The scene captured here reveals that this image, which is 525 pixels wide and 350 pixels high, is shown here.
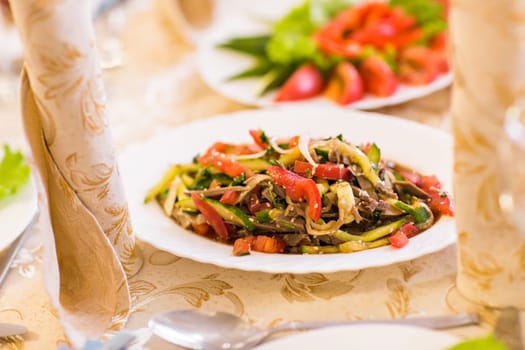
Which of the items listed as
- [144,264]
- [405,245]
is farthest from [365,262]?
[144,264]

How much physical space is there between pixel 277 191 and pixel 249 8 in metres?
1.84

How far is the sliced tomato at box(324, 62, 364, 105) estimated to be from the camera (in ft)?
7.56

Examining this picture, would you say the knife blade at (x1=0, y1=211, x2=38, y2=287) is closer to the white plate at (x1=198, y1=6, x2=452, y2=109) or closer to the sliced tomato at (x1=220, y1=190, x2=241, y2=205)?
the sliced tomato at (x1=220, y1=190, x2=241, y2=205)

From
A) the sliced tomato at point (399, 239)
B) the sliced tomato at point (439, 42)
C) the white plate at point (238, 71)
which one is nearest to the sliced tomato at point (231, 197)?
the sliced tomato at point (399, 239)

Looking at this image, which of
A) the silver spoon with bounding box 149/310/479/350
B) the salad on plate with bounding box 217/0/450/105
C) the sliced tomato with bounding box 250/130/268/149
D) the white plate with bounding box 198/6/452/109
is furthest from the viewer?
the salad on plate with bounding box 217/0/450/105

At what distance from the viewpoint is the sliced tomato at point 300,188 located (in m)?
1.44

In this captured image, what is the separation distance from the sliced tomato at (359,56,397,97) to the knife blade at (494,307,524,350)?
119 cm

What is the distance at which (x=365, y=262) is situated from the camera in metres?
1.34

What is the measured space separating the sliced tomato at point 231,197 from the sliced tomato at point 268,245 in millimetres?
112

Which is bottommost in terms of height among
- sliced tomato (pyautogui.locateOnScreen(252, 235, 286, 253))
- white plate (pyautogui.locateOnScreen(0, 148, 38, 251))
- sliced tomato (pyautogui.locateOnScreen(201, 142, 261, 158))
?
white plate (pyautogui.locateOnScreen(0, 148, 38, 251))

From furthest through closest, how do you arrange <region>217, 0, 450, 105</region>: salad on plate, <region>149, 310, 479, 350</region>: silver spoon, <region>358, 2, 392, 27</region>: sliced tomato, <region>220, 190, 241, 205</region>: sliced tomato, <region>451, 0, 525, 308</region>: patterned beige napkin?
<region>358, 2, 392, 27</region>: sliced tomato, <region>217, 0, 450, 105</region>: salad on plate, <region>220, 190, 241, 205</region>: sliced tomato, <region>149, 310, 479, 350</region>: silver spoon, <region>451, 0, 525, 308</region>: patterned beige napkin

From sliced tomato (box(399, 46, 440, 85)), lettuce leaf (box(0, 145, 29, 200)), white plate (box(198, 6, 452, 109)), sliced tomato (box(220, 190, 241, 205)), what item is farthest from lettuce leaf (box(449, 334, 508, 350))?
sliced tomato (box(399, 46, 440, 85))

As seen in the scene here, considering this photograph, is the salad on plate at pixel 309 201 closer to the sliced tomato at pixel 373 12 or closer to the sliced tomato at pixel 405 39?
the sliced tomato at pixel 405 39

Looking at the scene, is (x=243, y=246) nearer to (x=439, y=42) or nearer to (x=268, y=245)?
(x=268, y=245)
